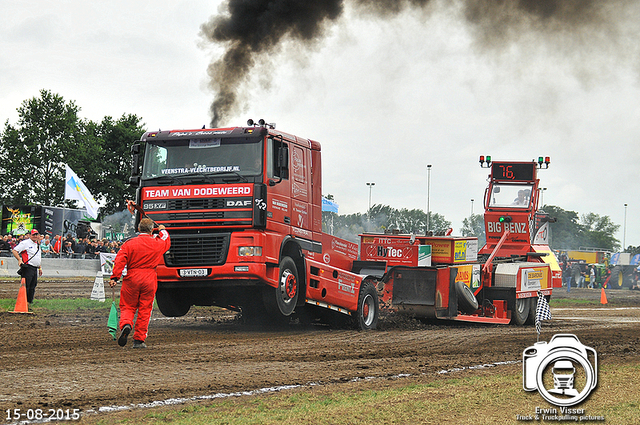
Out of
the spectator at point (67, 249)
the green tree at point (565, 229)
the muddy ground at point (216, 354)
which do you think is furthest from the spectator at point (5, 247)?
the green tree at point (565, 229)

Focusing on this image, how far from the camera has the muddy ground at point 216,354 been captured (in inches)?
289

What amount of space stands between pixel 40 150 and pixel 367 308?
158 ft

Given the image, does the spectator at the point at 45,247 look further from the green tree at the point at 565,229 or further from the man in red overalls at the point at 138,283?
the green tree at the point at 565,229

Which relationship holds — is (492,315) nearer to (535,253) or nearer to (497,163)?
(535,253)

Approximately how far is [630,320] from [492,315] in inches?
162

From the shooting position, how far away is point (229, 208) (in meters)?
12.1

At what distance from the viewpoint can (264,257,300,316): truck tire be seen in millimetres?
12414

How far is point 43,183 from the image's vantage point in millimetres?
56531

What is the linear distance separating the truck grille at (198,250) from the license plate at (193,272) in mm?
101

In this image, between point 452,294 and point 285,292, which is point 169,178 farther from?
point 452,294

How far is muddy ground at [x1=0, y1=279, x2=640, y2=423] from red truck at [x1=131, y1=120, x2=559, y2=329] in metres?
0.56

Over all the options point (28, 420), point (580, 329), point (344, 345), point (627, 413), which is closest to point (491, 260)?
point (580, 329)

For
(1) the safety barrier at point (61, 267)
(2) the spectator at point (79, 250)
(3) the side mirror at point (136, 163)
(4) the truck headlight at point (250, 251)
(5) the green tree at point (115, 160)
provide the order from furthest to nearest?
(5) the green tree at point (115, 160) → (2) the spectator at point (79, 250) → (1) the safety barrier at point (61, 267) → (3) the side mirror at point (136, 163) → (4) the truck headlight at point (250, 251)

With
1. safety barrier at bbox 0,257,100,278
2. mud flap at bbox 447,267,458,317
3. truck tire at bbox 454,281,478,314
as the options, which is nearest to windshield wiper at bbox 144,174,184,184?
mud flap at bbox 447,267,458,317
